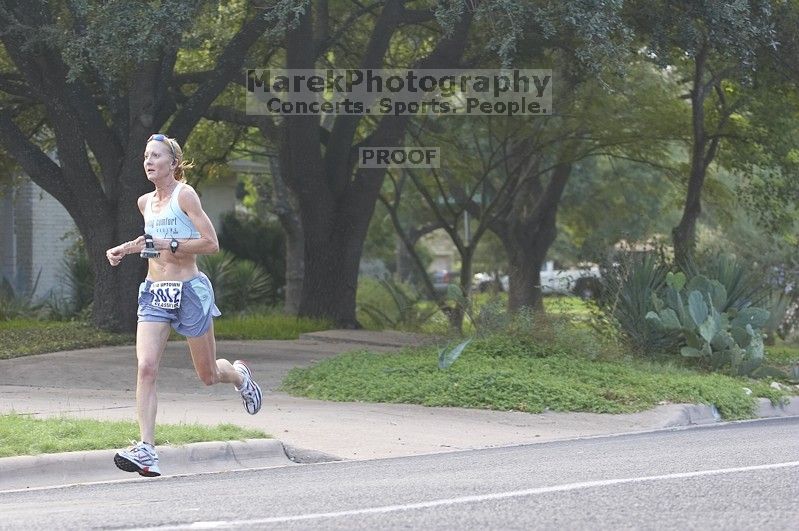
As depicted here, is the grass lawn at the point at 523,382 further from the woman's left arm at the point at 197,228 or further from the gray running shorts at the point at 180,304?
the woman's left arm at the point at 197,228

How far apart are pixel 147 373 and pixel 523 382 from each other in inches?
212

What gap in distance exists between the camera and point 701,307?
14.7 metres

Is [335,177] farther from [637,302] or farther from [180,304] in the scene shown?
[180,304]

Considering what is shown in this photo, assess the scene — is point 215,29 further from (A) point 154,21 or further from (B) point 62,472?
(B) point 62,472

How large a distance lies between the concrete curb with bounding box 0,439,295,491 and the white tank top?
1726 mm

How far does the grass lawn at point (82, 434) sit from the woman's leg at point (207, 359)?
2.74 ft

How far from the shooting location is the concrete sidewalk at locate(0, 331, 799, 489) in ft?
30.8

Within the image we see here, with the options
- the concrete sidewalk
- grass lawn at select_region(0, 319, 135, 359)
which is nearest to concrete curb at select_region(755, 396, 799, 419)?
the concrete sidewalk

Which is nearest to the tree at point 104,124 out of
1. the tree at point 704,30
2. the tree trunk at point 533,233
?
the tree at point 704,30

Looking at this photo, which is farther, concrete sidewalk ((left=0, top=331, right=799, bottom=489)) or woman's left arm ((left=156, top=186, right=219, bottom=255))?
concrete sidewalk ((left=0, top=331, right=799, bottom=489))

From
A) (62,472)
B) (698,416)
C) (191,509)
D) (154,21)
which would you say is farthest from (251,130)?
(191,509)

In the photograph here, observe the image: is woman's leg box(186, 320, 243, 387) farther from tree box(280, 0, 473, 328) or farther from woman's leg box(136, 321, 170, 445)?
tree box(280, 0, 473, 328)

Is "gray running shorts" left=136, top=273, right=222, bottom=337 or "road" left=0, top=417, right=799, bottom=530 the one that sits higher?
"gray running shorts" left=136, top=273, right=222, bottom=337

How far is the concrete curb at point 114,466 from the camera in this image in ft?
28.1
